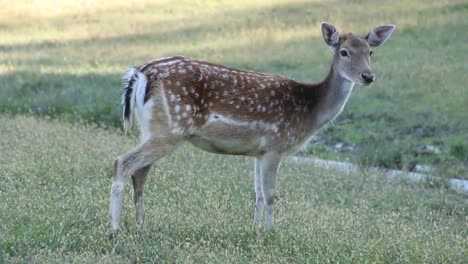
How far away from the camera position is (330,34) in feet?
33.5

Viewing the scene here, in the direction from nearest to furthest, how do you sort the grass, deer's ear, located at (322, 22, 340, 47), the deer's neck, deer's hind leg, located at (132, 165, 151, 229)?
deer's hind leg, located at (132, 165, 151, 229)
the deer's neck
deer's ear, located at (322, 22, 340, 47)
the grass

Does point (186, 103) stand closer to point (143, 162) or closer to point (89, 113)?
point (143, 162)

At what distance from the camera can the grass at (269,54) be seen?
54.3 ft

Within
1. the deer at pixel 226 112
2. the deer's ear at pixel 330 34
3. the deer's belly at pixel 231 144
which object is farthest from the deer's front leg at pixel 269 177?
the deer's ear at pixel 330 34

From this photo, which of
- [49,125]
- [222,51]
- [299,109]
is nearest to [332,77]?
[299,109]

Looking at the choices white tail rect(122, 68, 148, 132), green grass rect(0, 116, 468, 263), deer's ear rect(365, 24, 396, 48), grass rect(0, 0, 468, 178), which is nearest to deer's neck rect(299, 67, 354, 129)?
deer's ear rect(365, 24, 396, 48)

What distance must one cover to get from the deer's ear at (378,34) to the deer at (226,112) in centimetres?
23

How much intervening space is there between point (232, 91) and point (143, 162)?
110cm

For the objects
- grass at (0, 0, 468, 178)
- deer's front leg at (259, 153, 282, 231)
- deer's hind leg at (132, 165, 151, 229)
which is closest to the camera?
deer's hind leg at (132, 165, 151, 229)

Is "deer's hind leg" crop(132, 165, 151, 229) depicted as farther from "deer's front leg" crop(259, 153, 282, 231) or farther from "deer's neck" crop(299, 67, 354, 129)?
"deer's neck" crop(299, 67, 354, 129)

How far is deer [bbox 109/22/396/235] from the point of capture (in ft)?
29.0

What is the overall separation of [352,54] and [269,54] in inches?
512

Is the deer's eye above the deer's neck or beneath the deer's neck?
above

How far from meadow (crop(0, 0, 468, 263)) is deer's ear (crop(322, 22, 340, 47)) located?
1772 millimetres
